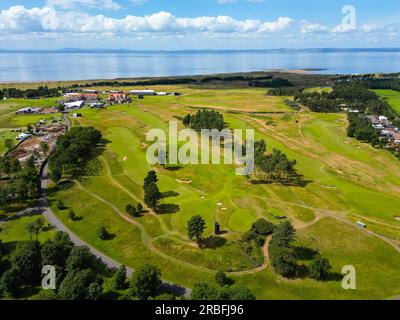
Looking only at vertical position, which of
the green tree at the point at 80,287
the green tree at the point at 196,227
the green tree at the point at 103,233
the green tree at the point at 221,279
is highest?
the green tree at the point at 196,227

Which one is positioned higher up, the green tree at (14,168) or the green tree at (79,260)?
the green tree at (14,168)

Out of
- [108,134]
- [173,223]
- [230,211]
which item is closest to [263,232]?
[230,211]

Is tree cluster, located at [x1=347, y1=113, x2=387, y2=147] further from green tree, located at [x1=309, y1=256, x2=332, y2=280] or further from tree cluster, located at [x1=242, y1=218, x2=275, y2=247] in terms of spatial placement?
green tree, located at [x1=309, y1=256, x2=332, y2=280]

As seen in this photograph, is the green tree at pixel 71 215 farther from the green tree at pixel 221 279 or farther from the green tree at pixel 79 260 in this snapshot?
the green tree at pixel 221 279

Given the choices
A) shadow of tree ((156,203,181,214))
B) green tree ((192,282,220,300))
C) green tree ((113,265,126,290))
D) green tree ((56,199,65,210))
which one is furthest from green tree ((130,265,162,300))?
green tree ((56,199,65,210))

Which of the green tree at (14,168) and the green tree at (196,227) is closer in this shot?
the green tree at (196,227)

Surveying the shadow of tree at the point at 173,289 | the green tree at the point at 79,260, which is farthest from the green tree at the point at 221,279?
the green tree at the point at 79,260
